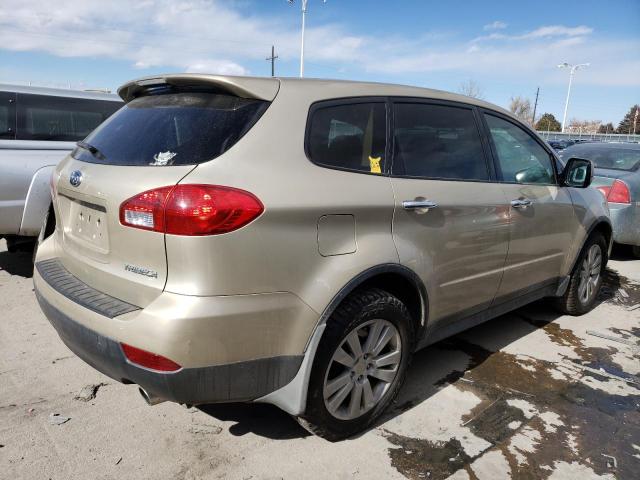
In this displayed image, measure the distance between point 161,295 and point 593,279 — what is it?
13.8 feet

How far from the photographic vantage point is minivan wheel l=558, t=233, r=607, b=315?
441cm

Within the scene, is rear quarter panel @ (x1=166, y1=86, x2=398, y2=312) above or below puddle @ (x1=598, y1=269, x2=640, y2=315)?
above

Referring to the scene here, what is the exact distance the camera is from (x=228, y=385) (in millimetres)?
2082

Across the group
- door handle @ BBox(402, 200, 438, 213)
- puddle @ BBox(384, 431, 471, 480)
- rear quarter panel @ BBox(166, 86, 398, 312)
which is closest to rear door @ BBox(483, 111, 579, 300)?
door handle @ BBox(402, 200, 438, 213)

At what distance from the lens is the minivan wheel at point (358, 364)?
232cm

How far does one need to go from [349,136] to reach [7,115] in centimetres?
398

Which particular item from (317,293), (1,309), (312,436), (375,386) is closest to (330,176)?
(317,293)

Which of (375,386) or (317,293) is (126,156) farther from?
(375,386)

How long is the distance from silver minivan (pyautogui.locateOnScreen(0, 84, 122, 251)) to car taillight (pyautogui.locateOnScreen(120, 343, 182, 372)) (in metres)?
2.80

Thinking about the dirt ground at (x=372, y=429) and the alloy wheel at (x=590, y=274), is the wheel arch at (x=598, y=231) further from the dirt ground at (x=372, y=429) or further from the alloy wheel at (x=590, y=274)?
the dirt ground at (x=372, y=429)

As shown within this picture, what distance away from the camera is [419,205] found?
8.70 feet

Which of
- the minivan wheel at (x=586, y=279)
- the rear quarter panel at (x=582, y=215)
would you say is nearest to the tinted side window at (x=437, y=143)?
the rear quarter panel at (x=582, y=215)

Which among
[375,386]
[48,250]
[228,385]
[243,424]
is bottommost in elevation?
[243,424]

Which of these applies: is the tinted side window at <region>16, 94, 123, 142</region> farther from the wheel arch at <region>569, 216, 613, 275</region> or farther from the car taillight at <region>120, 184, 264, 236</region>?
the wheel arch at <region>569, 216, 613, 275</region>
